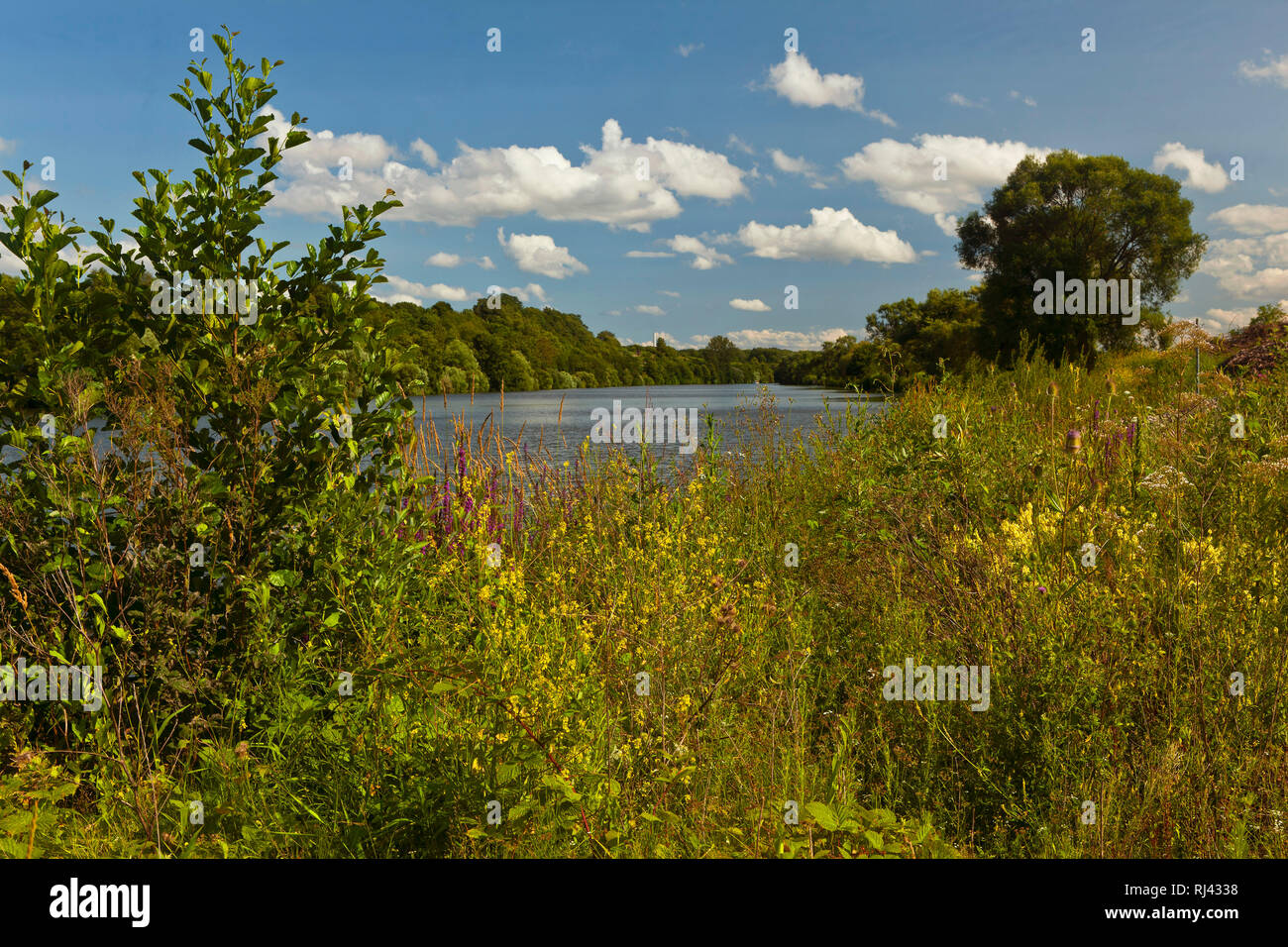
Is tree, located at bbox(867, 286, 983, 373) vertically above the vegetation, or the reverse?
tree, located at bbox(867, 286, 983, 373)

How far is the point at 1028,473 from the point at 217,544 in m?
5.15

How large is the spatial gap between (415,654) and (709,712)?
122 cm

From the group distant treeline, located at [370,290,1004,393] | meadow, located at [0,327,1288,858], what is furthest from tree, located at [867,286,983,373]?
meadow, located at [0,327,1288,858]

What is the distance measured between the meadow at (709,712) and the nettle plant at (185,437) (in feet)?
0.22


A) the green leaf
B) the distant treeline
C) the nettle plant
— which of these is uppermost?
the distant treeline

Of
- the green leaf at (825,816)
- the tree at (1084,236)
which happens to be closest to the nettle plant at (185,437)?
the green leaf at (825,816)

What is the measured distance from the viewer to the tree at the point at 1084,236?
35406 millimetres

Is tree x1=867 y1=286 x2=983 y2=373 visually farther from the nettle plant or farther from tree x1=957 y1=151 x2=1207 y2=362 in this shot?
the nettle plant

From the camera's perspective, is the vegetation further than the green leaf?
Yes

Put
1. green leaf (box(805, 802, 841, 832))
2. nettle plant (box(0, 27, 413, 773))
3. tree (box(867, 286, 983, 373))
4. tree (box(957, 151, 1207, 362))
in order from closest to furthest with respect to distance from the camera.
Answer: green leaf (box(805, 802, 841, 832)) → nettle plant (box(0, 27, 413, 773)) → tree (box(957, 151, 1207, 362)) → tree (box(867, 286, 983, 373))

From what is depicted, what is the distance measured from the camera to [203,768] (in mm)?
2777

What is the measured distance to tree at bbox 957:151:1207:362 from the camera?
116 feet

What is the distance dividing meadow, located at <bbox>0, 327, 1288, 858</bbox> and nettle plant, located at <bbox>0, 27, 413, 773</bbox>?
7 cm

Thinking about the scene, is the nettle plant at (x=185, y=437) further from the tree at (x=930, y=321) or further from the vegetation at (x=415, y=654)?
the tree at (x=930, y=321)
